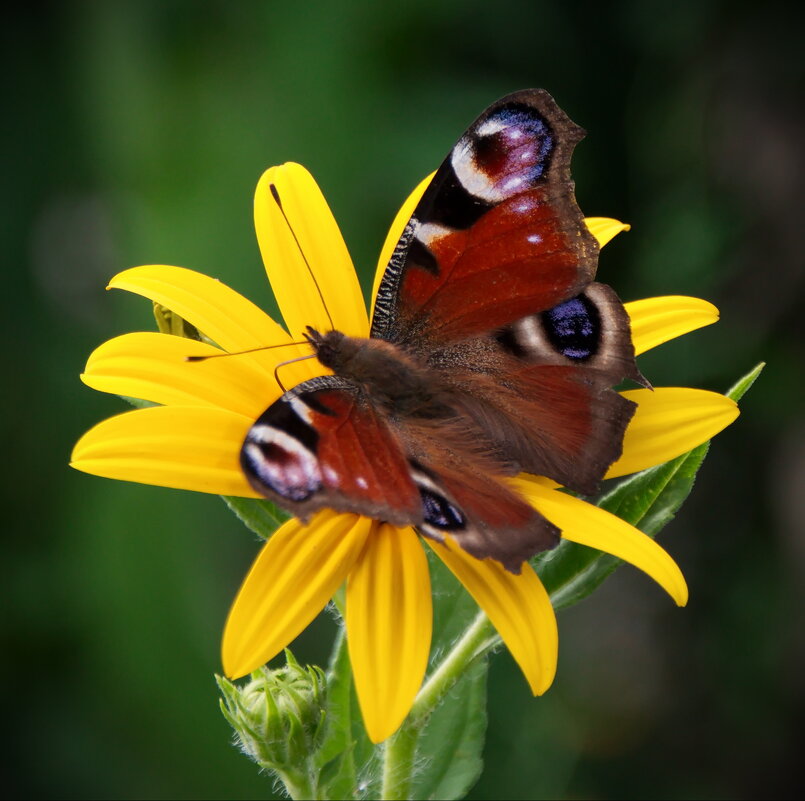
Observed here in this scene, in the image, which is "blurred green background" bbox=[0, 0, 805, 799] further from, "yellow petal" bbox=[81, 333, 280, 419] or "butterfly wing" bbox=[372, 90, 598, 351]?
"yellow petal" bbox=[81, 333, 280, 419]

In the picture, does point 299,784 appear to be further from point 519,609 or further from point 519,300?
point 519,300

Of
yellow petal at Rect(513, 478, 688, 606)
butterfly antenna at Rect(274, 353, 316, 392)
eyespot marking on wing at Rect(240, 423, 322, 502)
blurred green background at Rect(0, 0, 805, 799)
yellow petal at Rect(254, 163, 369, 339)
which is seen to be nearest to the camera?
eyespot marking on wing at Rect(240, 423, 322, 502)

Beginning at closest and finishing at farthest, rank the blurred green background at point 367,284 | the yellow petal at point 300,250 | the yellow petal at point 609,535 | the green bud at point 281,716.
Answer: the yellow petal at point 609,535 < the green bud at point 281,716 < the yellow petal at point 300,250 < the blurred green background at point 367,284

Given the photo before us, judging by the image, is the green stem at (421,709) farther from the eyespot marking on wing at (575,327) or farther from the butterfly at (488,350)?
the eyespot marking on wing at (575,327)

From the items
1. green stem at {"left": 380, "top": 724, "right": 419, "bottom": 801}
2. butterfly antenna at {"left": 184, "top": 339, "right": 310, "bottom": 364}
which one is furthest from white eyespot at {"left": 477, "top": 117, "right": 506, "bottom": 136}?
green stem at {"left": 380, "top": 724, "right": 419, "bottom": 801}

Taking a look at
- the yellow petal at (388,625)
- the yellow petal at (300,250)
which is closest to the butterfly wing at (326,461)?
the yellow petal at (388,625)

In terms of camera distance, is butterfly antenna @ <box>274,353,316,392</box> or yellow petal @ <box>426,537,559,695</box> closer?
yellow petal @ <box>426,537,559,695</box>
